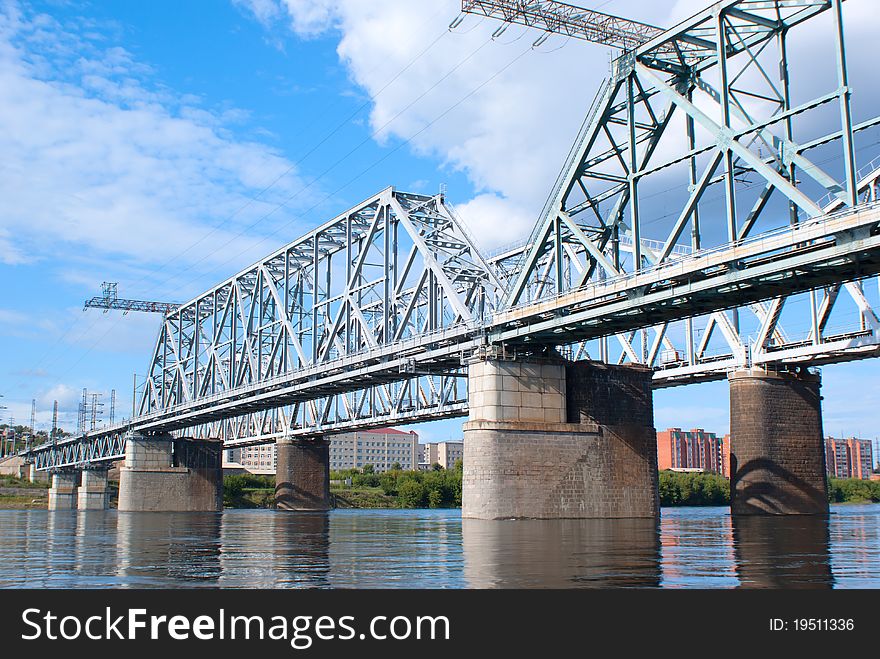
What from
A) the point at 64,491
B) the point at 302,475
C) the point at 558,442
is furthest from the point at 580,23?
the point at 64,491

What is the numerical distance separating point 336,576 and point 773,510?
2109 inches

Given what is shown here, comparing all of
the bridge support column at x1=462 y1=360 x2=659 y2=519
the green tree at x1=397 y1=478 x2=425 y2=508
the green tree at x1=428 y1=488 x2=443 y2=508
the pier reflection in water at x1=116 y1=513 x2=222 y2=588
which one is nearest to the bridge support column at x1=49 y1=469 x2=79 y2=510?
the green tree at x1=397 y1=478 x2=425 y2=508

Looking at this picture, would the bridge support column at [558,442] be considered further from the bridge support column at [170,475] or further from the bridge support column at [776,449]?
the bridge support column at [170,475]

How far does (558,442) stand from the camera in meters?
50.8

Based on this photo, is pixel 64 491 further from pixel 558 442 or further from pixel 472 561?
pixel 472 561

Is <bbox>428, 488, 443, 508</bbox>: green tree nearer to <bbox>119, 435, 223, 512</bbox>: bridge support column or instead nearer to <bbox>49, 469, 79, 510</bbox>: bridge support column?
<bbox>119, 435, 223, 512</bbox>: bridge support column

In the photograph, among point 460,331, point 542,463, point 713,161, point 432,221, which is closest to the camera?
point 713,161

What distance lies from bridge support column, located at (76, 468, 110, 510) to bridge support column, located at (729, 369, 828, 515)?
4314 inches

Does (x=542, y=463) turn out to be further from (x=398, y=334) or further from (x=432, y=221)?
(x=432, y=221)

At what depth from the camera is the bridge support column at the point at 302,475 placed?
102 metres

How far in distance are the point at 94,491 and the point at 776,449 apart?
114840 mm

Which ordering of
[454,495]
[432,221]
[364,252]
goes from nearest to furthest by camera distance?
[432,221]
[364,252]
[454,495]
